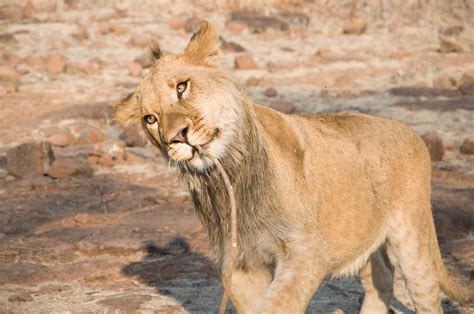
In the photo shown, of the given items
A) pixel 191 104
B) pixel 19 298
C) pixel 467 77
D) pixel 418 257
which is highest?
pixel 191 104

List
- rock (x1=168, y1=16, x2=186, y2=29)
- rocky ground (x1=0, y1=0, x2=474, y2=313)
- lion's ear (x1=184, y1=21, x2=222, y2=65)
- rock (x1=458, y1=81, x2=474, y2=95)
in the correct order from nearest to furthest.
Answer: lion's ear (x1=184, y1=21, x2=222, y2=65) → rocky ground (x1=0, y1=0, x2=474, y2=313) → rock (x1=458, y1=81, x2=474, y2=95) → rock (x1=168, y1=16, x2=186, y2=29)

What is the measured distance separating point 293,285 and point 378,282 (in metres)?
1.55

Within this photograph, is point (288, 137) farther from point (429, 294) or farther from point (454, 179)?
point (454, 179)

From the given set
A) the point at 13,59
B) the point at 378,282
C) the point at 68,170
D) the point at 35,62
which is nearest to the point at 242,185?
the point at 378,282

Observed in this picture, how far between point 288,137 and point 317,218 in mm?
410

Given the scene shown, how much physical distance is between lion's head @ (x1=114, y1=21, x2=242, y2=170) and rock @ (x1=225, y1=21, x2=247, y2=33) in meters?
12.5

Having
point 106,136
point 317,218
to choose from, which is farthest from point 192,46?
point 106,136

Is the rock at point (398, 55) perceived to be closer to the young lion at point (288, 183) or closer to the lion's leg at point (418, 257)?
the young lion at point (288, 183)

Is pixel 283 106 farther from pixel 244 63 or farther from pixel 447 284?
pixel 447 284

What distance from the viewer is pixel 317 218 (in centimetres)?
497

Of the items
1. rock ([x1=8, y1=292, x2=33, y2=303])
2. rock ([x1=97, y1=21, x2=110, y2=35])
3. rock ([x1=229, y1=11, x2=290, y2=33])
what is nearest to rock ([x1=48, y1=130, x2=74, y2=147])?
rock ([x1=8, y1=292, x2=33, y2=303])

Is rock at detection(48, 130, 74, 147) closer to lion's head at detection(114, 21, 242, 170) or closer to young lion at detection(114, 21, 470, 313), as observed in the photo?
young lion at detection(114, 21, 470, 313)

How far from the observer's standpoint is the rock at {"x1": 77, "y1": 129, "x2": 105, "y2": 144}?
11071 millimetres

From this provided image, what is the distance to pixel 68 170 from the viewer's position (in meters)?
9.77
